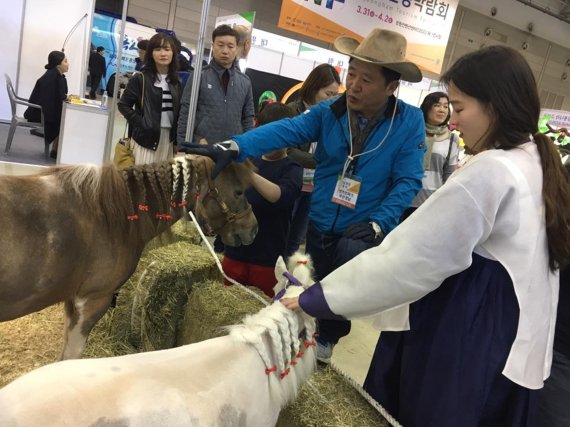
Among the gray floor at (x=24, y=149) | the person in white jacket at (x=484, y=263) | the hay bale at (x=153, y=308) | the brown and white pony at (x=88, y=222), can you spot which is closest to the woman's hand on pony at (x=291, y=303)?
the person in white jacket at (x=484, y=263)

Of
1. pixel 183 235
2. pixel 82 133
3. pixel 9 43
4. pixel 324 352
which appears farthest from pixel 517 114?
pixel 9 43

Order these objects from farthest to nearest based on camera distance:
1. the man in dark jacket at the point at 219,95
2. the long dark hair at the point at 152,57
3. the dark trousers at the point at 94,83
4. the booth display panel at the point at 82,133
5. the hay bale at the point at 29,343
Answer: the dark trousers at the point at 94,83, the booth display panel at the point at 82,133, the long dark hair at the point at 152,57, the man in dark jacket at the point at 219,95, the hay bale at the point at 29,343

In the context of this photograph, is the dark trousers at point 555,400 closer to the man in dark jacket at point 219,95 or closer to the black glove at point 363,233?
the black glove at point 363,233

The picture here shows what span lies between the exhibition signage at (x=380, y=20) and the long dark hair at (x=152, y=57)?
1840 mm

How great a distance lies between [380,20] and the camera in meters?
6.30

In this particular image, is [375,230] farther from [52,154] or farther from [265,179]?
[52,154]

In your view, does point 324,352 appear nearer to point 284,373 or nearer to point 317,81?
point 284,373

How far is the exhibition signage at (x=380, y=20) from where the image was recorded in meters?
5.53

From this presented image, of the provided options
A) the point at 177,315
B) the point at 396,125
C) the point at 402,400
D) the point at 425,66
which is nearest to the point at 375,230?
the point at 396,125

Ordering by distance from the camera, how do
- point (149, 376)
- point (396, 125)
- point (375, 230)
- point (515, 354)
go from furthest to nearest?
point (396, 125) < point (375, 230) < point (515, 354) < point (149, 376)

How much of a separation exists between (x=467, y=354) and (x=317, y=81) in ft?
9.04

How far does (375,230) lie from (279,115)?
1205 mm

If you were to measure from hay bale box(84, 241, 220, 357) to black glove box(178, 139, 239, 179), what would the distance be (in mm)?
845

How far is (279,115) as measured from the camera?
8.95 feet
